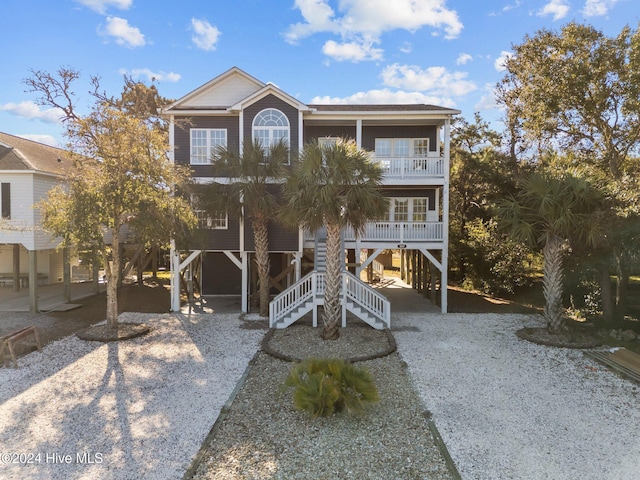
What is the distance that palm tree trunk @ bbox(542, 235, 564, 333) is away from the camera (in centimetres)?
1211

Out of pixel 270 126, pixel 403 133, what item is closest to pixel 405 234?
pixel 403 133

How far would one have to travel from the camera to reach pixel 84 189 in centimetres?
1095

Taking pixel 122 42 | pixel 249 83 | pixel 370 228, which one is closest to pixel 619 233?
pixel 370 228

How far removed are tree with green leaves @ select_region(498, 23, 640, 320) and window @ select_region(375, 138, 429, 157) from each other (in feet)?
15.5

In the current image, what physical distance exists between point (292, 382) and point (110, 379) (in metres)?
4.75

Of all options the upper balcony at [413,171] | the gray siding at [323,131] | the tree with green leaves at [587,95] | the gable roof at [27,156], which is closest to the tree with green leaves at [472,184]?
the tree with green leaves at [587,95]

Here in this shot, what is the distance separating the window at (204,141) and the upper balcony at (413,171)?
6905mm

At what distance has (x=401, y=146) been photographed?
59.5 feet

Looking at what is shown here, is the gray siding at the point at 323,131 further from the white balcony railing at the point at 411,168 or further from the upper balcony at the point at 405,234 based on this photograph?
the upper balcony at the point at 405,234

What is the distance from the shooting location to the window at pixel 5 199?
16.2 metres

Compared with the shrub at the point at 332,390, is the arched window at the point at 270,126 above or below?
above

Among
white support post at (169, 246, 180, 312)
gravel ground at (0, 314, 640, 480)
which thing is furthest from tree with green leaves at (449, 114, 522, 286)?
white support post at (169, 246, 180, 312)

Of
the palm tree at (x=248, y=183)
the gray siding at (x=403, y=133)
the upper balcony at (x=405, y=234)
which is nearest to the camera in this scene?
the palm tree at (x=248, y=183)

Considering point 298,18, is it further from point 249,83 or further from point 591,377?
point 591,377
